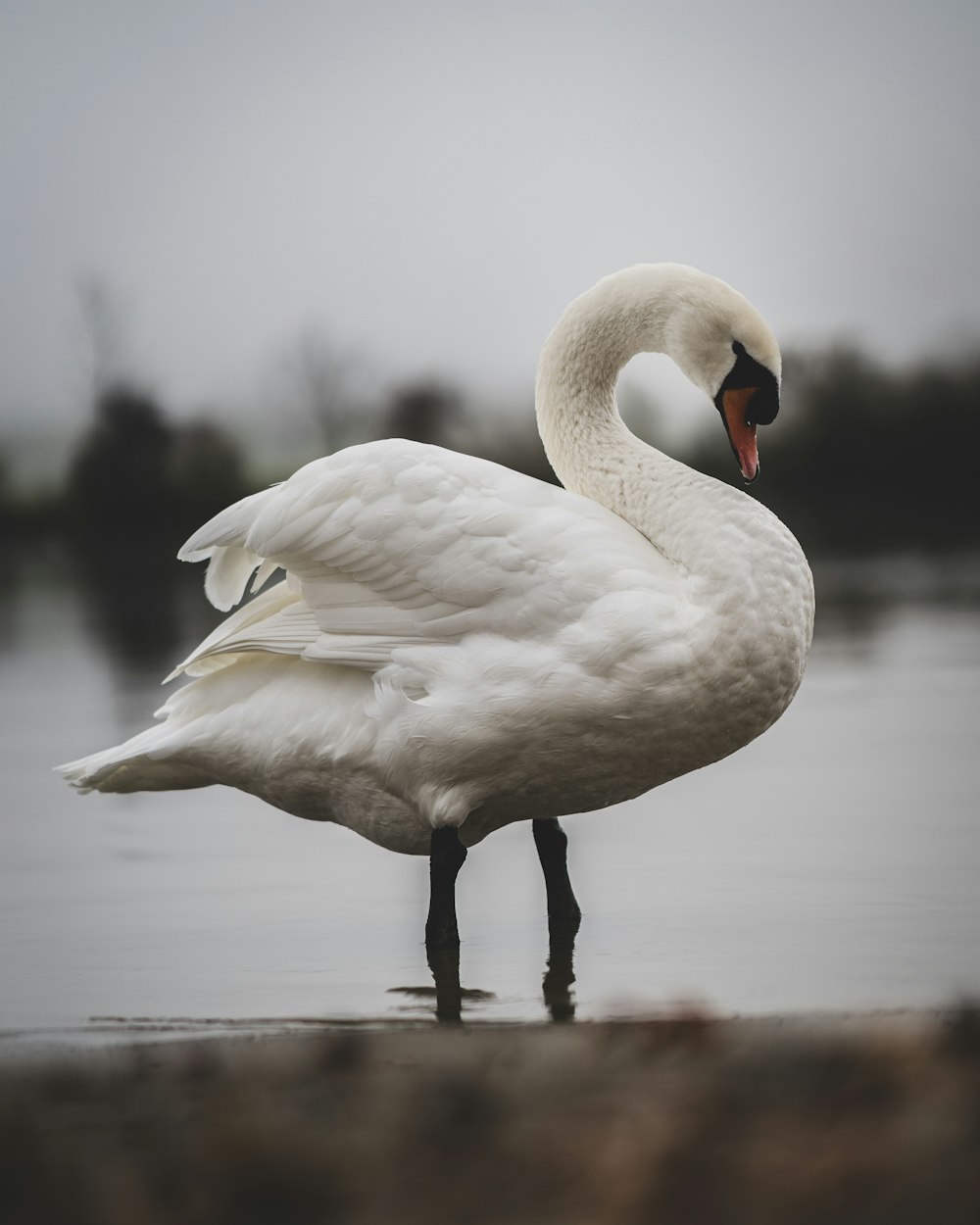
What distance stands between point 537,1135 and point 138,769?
2.14m

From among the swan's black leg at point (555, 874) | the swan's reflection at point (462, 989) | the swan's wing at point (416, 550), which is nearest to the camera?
the swan's reflection at point (462, 989)

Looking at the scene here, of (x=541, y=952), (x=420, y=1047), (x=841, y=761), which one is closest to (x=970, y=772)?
(x=841, y=761)

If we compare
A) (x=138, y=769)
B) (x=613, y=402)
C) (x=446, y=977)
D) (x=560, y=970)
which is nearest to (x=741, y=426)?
(x=613, y=402)

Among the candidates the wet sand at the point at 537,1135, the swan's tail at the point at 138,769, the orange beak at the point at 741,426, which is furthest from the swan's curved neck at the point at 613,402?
the wet sand at the point at 537,1135

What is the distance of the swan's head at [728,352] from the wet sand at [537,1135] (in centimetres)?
192

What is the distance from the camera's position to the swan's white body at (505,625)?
3.06 metres

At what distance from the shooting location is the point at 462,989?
3178 mm

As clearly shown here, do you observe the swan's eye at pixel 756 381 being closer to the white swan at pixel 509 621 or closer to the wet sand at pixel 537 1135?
the white swan at pixel 509 621

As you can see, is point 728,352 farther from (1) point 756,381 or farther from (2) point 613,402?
(2) point 613,402

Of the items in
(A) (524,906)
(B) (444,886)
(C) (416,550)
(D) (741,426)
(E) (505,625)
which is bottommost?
(A) (524,906)

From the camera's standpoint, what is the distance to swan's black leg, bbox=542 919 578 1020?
3.00m

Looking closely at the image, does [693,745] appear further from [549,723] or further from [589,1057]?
[589,1057]

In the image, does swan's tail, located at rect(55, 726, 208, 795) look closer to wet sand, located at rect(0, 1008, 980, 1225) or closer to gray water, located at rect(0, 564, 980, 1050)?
gray water, located at rect(0, 564, 980, 1050)

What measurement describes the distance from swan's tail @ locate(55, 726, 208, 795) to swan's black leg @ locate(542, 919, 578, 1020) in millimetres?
866
